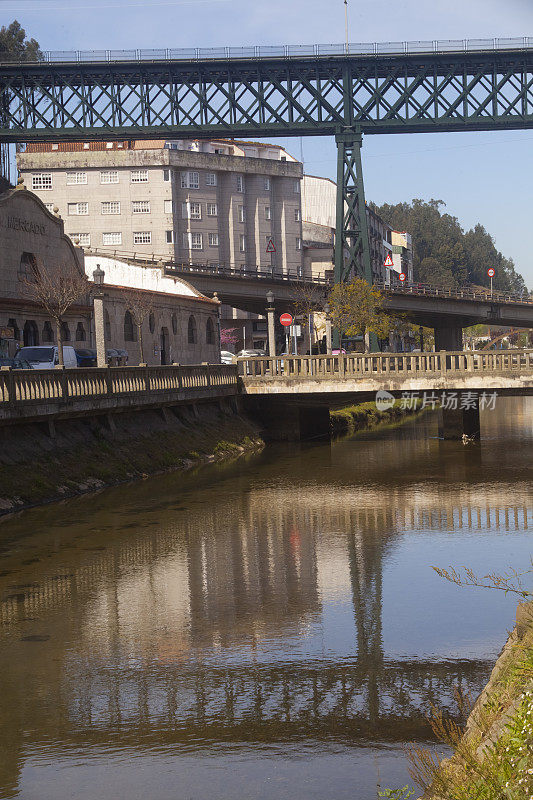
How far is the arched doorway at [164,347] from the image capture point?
62.2m

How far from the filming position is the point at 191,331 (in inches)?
2621

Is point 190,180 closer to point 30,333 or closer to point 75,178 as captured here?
point 75,178

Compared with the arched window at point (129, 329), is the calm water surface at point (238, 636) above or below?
below

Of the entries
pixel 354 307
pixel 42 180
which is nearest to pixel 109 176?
pixel 42 180

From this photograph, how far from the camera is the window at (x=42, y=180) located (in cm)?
11812

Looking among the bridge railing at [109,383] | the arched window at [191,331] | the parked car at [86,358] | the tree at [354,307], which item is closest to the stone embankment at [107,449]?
the bridge railing at [109,383]

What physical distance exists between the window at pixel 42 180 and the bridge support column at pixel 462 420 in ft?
259

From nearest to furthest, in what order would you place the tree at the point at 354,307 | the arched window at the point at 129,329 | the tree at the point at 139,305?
the tree at the point at 139,305 → the arched window at the point at 129,329 → the tree at the point at 354,307

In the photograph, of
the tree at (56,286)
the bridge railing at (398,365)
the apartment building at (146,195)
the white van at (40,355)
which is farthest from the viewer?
the apartment building at (146,195)

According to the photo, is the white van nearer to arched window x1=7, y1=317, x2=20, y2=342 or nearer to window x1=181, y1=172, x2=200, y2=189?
arched window x1=7, y1=317, x2=20, y2=342

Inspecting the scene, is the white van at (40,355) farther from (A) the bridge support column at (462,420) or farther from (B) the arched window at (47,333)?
(A) the bridge support column at (462,420)

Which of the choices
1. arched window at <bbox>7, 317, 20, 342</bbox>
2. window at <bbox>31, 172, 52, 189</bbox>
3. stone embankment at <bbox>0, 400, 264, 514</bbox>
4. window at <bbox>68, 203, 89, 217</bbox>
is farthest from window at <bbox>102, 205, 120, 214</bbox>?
stone embankment at <bbox>0, 400, 264, 514</bbox>

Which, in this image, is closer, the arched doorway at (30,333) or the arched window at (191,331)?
the arched doorway at (30,333)

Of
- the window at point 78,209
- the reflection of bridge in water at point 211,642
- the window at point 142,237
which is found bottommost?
the reflection of bridge in water at point 211,642
